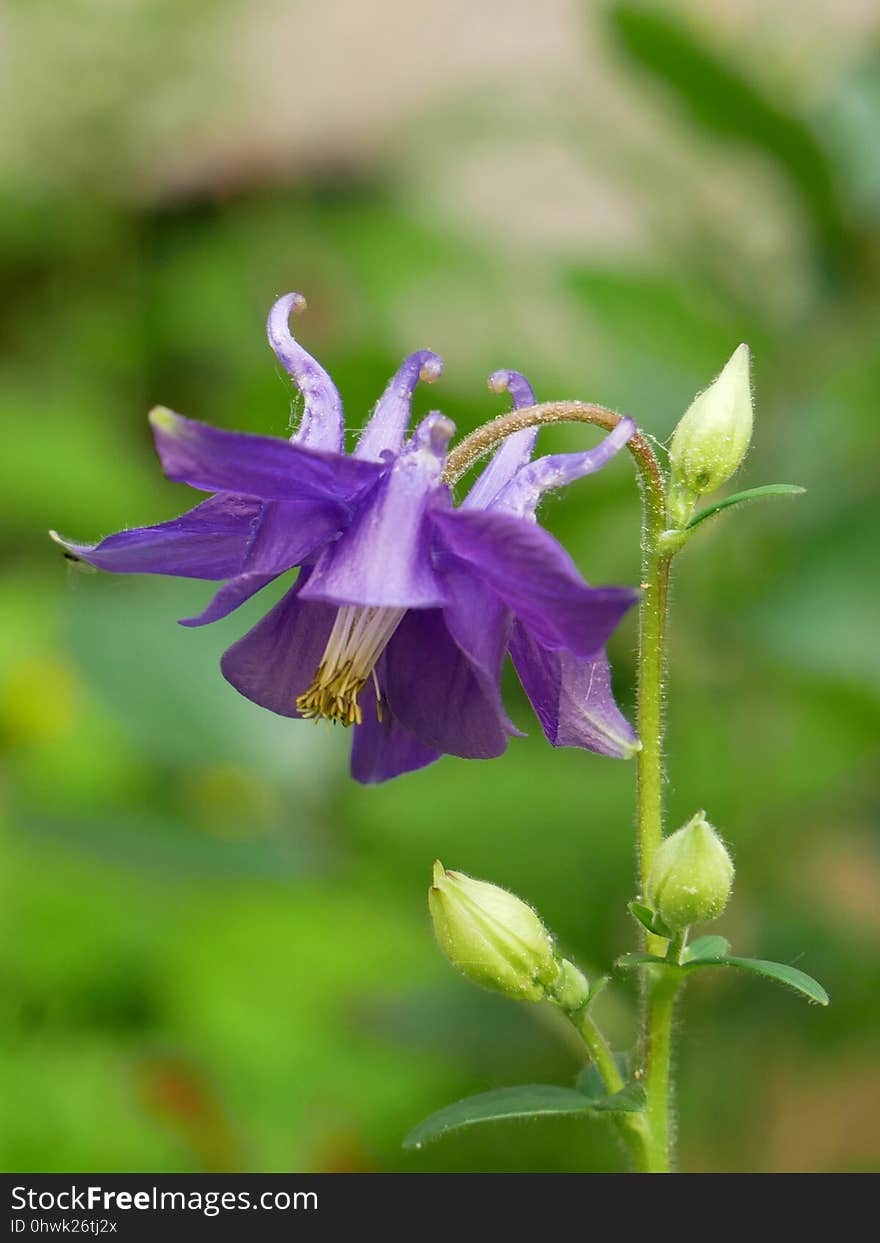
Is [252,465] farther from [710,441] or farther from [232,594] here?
[710,441]

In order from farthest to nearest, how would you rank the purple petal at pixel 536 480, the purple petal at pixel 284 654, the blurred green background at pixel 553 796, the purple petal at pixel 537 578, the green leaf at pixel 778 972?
the blurred green background at pixel 553 796, the purple petal at pixel 284 654, the purple petal at pixel 536 480, the green leaf at pixel 778 972, the purple petal at pixel 537 578

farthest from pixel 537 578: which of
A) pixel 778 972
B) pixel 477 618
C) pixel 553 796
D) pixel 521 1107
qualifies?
pixel 553 796

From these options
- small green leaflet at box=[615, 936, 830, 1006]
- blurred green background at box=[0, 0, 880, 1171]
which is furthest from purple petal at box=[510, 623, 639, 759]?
blurred green background at box=[0, 0, 880, 1171]

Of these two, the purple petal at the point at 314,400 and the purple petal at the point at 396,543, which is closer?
the purple petal at the point at 396,543

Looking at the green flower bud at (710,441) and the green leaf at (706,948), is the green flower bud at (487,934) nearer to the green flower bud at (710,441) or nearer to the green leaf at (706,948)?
the green leaf at (706,948)

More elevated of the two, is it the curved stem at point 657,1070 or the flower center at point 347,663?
the flower center at point 347,663

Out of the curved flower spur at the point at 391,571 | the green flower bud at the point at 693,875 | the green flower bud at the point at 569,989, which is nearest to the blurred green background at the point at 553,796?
the curved flower spur at the point at 391,571

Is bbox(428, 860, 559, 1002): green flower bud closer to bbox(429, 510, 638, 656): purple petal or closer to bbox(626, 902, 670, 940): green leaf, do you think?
bbox(626, 902, 670, 940): green leaf
